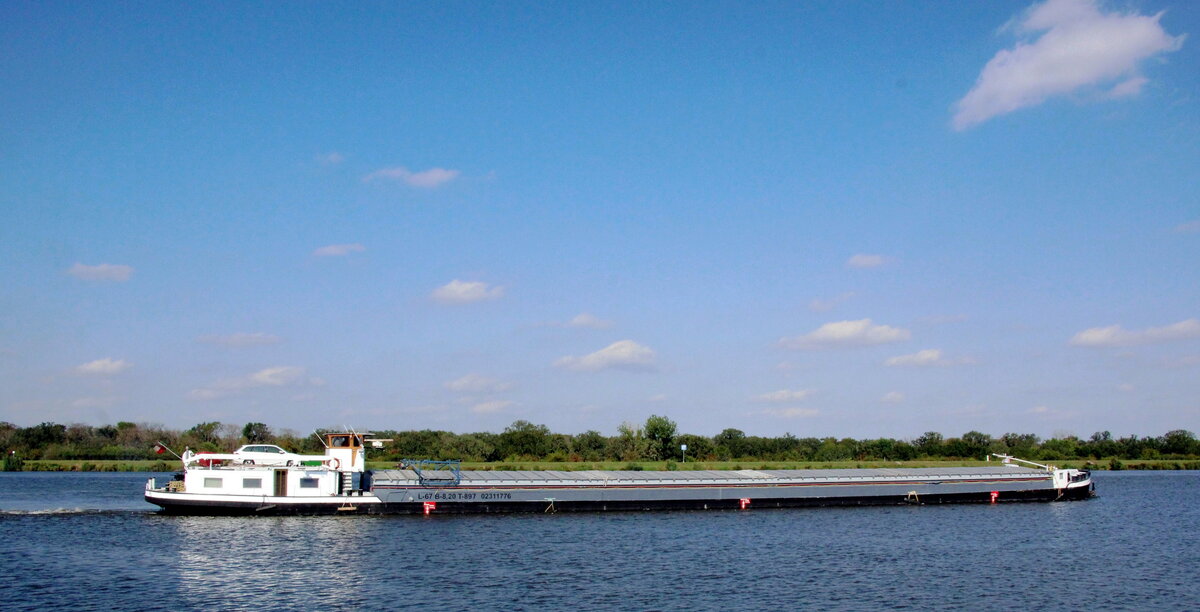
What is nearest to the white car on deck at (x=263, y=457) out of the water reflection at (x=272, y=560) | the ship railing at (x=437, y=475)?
the water reflection at (x=272, y=560)

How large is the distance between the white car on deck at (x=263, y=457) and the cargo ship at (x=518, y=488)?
80 mm

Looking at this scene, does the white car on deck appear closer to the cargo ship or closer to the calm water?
the cargo ship

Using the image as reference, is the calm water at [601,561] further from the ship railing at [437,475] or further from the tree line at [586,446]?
→ the tree line at [586,446]

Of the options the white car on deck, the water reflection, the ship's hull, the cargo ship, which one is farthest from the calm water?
the white car on deck

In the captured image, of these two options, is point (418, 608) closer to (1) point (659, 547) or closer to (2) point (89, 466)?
(1) point (659, 547)

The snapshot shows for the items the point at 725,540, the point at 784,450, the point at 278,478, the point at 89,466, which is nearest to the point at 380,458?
the point at 89,466

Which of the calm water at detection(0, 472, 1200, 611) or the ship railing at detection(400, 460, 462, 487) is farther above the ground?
the ship railing at detection(400, 460, 462, 487)

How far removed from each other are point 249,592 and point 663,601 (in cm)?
1680

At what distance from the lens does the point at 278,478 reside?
60188mm

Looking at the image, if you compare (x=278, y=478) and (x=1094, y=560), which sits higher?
(x=278, y=478)

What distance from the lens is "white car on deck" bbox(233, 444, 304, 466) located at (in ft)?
197

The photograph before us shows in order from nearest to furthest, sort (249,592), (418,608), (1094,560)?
(418,608), (249,592), (1094,560)

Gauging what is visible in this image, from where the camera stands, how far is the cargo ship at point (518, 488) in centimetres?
5919

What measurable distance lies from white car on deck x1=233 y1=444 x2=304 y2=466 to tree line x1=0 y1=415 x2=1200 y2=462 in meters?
65.4
